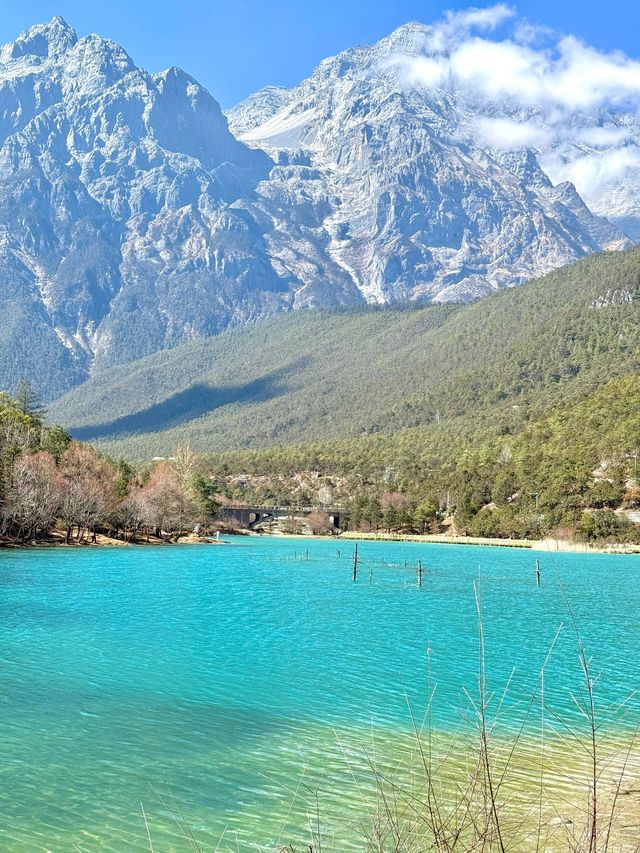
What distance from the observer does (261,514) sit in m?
194

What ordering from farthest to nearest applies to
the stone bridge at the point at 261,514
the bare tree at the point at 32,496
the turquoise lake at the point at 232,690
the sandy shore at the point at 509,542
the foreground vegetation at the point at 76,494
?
the stone bridge at the point at 261,514
the sandy shore at the point at 509,542
the foreground vegetation at the point at 76,494
the bare tree at the point at 32,496
the turquoise lake at the point at 232,690

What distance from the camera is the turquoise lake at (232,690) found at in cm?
1335

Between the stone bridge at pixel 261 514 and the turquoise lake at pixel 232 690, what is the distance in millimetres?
129956

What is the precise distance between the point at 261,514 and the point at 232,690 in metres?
172

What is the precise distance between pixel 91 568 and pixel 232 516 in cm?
12292

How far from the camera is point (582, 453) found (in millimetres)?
143625

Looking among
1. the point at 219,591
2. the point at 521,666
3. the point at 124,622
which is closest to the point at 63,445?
the point at 219,591

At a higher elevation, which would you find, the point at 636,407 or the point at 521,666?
the point at 636,407

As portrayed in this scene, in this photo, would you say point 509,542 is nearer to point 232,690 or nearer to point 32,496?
point 32,496

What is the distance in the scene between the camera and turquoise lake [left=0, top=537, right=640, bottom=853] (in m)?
13.4

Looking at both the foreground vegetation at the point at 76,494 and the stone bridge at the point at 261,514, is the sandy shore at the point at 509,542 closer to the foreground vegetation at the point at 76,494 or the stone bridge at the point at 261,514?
the stone bridge at the point at 261,514

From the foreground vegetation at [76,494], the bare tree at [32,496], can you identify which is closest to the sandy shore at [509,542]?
the foreground vegetation at [76,494]

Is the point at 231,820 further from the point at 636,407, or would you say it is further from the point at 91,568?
the point at 636,407

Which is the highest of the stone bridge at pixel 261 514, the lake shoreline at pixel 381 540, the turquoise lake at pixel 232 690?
the stone bridge at pixel 261 514
